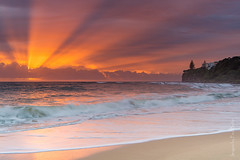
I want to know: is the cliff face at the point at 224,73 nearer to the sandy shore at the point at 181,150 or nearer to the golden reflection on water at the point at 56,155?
the sandy shore at the point at 181,150

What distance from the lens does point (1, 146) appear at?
14.1 ft

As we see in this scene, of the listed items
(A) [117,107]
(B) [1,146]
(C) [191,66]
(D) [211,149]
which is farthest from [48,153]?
(C) [191,66]

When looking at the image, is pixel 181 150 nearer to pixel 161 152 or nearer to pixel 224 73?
pixel 161 152

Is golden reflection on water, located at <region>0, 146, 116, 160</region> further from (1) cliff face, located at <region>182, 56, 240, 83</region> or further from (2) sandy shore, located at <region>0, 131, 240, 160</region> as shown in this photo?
(1) cliff face, located at <region>182, 56, 240, 83</region>

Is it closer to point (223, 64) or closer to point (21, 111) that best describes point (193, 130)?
point (21, 111)

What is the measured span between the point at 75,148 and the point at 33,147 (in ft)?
2.62

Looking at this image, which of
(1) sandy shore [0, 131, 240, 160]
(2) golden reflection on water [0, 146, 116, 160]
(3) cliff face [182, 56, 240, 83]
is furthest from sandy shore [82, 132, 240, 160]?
(3) cliff face [182, 56, 240, 83]

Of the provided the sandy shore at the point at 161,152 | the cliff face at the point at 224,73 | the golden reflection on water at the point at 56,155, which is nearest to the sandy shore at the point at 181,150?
the sandy shore at the point at 161,152

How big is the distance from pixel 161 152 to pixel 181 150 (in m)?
0.34

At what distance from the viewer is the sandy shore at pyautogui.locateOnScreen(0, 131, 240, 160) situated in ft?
10.8

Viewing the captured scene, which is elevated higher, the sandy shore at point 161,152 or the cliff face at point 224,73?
the cliff face at point 224,73

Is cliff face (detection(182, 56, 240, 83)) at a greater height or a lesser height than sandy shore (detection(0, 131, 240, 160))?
greater

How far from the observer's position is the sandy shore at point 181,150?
3270mm

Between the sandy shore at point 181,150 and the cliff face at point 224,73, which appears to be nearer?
the sandy shore at point 181,150
